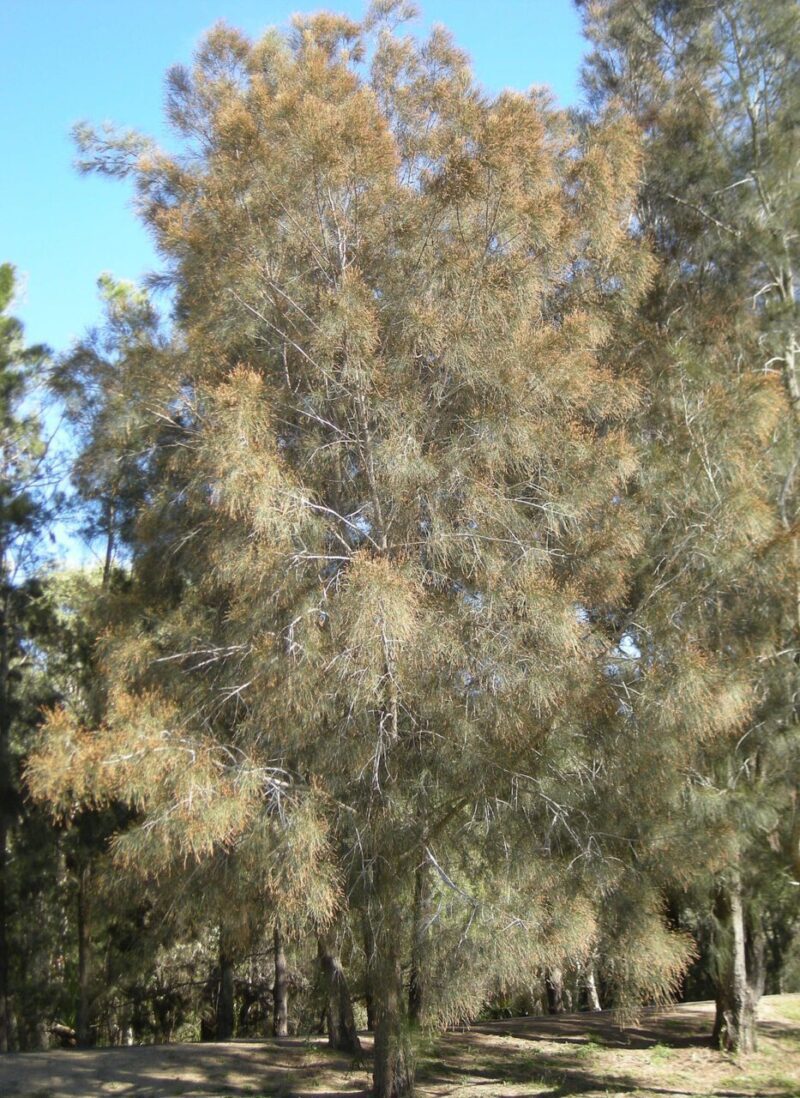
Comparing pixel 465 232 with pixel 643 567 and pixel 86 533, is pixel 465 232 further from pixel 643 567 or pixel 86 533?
pixel 86 533

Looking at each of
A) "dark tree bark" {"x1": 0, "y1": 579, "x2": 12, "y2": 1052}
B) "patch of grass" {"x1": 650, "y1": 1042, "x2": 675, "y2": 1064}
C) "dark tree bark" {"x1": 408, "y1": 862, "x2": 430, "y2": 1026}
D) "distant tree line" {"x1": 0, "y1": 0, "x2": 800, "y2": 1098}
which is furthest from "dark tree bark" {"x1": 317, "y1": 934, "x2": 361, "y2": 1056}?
"dark tree bark" {"x1": 0, "y1": 579, "x2": 12, "y2": 1052}

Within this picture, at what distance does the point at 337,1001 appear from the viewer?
8.24 meters

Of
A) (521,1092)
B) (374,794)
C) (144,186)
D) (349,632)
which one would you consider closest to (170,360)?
(144,186)

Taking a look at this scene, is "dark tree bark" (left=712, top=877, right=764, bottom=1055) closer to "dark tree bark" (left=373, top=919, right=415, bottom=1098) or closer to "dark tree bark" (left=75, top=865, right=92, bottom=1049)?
"dark tree bark" (left=373, top=919, right=415, bottom=1098)

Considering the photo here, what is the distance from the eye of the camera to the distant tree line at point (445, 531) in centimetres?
632

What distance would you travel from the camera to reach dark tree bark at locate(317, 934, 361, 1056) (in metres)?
7.17

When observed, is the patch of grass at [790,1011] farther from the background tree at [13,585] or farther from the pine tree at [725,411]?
the background tree at [13,585]

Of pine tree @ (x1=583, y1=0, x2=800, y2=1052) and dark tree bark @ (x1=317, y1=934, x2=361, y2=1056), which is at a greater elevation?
pine tree @ (x1=583, y1=0, x2=800, y2=1052)

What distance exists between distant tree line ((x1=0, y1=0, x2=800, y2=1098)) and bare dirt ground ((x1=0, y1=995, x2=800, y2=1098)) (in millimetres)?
637

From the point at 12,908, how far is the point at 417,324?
25.7 feet

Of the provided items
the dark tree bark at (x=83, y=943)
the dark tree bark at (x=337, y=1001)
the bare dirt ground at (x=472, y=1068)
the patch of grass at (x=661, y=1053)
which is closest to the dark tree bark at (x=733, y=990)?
the bare dirt ground at (x=472, y=1068)

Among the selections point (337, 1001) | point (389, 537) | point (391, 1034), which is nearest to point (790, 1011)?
point (337, 1001)

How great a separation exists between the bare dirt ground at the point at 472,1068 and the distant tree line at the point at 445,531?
0.64 meters

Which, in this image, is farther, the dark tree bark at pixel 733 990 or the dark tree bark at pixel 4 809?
the dark tree bark at pixel 4 809
